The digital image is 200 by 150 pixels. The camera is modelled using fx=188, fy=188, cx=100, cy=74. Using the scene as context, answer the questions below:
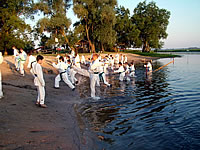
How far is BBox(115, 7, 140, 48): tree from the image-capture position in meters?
60.0

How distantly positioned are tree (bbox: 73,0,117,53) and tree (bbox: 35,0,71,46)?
2804 mm

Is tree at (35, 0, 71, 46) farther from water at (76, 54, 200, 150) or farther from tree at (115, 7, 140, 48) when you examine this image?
water at (76, 54, 200, 150)

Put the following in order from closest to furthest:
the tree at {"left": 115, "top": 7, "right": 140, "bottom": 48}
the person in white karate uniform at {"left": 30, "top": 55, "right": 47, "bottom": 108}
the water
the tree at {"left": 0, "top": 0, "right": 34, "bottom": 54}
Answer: the water < the person in white karate uniform at {"left": 30, "top": 55, "right": 47, "bottom": 108} < the tree at {"left": 0, "top": 0, "right": 34, "bottom": 54} < the tree at {"left": 115, "top": 7, "right": 140, "bottom": 48}

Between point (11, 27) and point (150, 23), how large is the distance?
4808 centimetres

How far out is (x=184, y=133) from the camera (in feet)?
20.1

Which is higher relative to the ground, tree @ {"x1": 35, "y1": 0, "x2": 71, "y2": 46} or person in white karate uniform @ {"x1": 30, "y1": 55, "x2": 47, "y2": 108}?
tree @ {"x1": 35, "y1": 0, "x2": 71, "y2": 46}

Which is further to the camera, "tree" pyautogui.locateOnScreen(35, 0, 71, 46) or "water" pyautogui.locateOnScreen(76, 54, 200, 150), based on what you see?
"tree" pyautogui.locateOnScreen(35, 0, 71, 46)

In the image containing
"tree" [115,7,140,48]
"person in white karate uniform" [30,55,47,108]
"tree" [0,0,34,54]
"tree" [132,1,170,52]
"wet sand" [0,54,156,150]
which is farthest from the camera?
"tree" [132,1,170,52]

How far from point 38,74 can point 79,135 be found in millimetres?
3056

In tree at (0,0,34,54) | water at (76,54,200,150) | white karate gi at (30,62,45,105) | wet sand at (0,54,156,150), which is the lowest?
water at (76,54,200,150)

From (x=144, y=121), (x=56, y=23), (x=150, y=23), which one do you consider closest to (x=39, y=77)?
(x=144, y=121)

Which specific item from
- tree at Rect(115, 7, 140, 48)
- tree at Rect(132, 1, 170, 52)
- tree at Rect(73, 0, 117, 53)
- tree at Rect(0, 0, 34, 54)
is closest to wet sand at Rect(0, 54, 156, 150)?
tree at Rect(0, 0, 34, 54)

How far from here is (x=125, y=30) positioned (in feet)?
204

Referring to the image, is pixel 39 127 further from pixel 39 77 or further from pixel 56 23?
pixel 56 23
